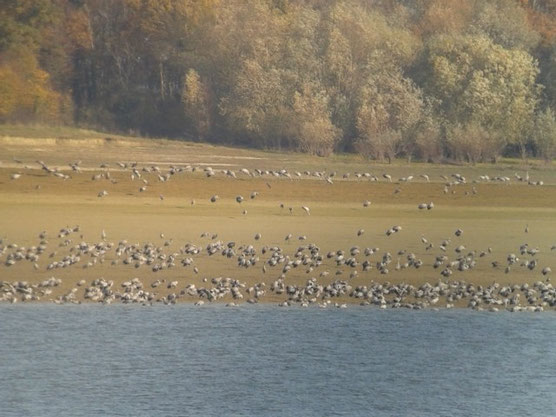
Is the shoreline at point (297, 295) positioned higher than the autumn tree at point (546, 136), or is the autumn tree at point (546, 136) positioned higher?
the autumn tree at point (546, 136)

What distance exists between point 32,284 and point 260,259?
390 centimetres

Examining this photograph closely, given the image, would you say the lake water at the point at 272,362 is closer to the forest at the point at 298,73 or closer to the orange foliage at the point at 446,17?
the forest at the point at 298,73

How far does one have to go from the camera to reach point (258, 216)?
26094mm

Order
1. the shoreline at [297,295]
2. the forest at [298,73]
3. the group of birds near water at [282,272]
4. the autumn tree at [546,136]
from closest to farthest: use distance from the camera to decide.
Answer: the shoreline at [297,295] → the group of birds near water at [282,272] → the autumn tree at [546,136] → the forest at [298,73]

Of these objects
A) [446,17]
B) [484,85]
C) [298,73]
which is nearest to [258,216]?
[484,85]

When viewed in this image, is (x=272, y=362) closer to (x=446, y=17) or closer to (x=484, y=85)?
(x=484, y=85)

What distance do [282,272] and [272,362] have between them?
14.6ft

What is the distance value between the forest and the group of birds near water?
27.3 m

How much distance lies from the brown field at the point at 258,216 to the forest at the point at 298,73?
11411 mm

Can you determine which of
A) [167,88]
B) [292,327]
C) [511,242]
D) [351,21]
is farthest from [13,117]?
[292,327]

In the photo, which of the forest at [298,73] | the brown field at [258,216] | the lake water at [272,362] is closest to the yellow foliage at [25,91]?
the forest at [298,73]

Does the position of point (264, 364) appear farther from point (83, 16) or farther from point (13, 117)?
point (83, 16)

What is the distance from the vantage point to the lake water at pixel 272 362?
1318cm

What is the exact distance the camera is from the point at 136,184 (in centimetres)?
3066
